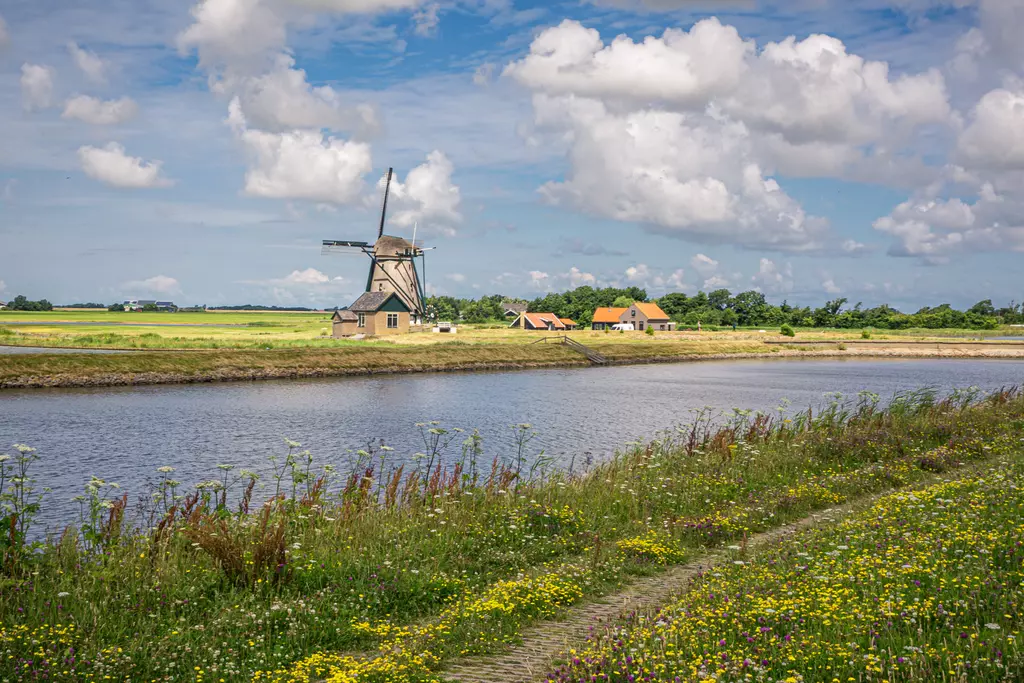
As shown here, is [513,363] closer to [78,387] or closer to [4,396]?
[78,387]

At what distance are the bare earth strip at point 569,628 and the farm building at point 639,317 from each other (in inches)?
5314

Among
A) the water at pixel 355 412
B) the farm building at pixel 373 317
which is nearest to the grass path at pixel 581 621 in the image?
the water at pixel 355 412

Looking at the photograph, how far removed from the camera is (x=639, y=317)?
484 feet

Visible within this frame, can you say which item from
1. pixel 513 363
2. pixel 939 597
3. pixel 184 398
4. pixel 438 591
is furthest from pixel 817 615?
pixel 513 363

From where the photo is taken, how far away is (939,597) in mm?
7285

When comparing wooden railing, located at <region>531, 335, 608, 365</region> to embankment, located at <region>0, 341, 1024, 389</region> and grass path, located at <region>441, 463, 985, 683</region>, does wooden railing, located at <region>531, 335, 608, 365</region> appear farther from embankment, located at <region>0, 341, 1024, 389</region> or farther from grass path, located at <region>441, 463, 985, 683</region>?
grass path, located at <region>441, 463, 985, 683</region>

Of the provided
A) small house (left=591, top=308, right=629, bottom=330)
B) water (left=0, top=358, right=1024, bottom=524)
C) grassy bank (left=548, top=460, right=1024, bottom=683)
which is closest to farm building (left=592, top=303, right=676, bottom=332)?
small house (left=591, top=308, right=629, bottom=330)

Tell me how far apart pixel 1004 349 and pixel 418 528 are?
103 meters

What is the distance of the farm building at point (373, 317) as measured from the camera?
289 feet

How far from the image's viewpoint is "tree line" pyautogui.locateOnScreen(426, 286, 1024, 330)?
16238 cm

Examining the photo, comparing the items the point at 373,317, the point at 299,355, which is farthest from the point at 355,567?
the point at 373,317

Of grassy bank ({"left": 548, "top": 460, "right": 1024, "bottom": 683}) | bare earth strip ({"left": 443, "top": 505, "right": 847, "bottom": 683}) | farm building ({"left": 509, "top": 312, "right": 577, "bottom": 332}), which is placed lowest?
bare earth strip ({"left": 443, "top": 505, "right": 847, "bottom": 683})

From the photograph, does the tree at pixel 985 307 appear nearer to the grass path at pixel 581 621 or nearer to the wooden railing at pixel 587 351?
the wooden railing at pixel 587 351

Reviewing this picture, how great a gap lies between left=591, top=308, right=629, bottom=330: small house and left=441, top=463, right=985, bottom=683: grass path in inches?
5558
